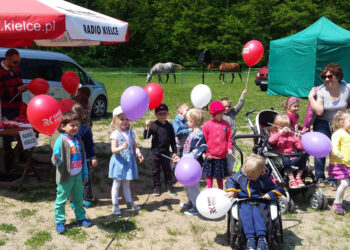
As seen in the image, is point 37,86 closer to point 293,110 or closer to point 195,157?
point 195,157

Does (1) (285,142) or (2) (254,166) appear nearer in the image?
(2) (254,166)

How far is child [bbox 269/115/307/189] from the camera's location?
504 centimetres

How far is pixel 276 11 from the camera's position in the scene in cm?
4316

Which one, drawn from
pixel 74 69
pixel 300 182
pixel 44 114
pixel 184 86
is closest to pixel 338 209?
pixel 300 182

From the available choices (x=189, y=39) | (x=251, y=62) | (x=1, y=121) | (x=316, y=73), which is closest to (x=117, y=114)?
(x=1, y=121)

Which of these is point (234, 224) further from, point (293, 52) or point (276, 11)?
point (276, 11)

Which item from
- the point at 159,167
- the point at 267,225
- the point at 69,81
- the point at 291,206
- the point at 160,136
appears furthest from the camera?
the point at 69,81

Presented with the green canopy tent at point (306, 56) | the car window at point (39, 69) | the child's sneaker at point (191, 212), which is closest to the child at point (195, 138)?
the child's sneaker at point (191, 212)

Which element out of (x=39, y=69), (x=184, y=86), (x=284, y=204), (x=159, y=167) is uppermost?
(x=39, y=69)

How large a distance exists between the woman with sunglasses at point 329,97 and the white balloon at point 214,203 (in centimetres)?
274

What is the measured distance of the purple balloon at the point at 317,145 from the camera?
4355 millimetres

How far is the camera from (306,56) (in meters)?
17.1

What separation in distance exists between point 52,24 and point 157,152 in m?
2.36

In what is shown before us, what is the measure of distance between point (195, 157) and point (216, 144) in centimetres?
42
